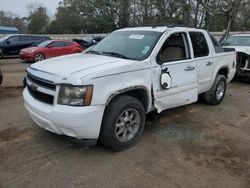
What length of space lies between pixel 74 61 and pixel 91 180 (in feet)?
5.85

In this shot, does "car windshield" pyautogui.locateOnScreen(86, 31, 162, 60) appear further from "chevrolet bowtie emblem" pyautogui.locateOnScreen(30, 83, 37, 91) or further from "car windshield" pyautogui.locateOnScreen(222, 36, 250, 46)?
"car windshield" pyautogui.locateOnScreen(222, 36, 250, 46)

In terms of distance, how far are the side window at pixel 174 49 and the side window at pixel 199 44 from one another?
0.99ft

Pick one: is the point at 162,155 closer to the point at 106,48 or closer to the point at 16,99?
the point at 106,48

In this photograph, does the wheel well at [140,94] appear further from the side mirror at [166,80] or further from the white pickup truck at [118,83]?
the side mirror at [166,80]

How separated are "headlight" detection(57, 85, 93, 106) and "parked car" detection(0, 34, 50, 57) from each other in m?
16.2

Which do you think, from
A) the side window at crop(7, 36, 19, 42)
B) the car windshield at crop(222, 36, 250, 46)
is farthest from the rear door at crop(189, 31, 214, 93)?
the side window at crop(7, 36, 19, 42)

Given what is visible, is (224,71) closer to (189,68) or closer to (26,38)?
(189,68)

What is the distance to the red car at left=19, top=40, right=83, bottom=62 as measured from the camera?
15.9m

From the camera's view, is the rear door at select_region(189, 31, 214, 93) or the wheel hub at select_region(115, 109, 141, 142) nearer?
the wheel hub at select_region(115, 109, 141, 142)

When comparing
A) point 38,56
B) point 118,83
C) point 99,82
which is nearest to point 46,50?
point 38,56

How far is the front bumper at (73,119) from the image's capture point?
11.8 ft

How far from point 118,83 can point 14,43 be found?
55.7ft

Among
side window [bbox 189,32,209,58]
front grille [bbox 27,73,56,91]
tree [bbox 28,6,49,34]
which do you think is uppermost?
tree [bbox 28,6,49,34]

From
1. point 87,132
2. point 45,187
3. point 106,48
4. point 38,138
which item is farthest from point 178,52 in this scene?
point 45,187
